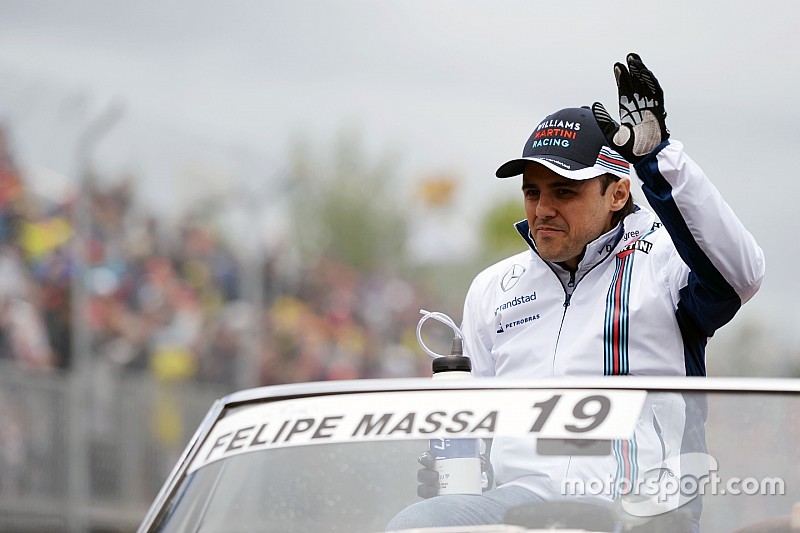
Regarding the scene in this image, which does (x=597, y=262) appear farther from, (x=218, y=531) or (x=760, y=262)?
(x=218, y=531)

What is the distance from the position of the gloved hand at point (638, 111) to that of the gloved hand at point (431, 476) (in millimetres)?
1291

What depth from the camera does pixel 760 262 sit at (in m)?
3.73

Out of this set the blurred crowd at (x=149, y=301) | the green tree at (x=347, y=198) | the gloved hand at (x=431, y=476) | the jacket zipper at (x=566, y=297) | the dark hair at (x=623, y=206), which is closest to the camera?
the gloved hand at (x=431, y=476)

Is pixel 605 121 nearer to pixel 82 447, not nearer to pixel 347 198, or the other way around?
pixel 82 447

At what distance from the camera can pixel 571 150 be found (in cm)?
411

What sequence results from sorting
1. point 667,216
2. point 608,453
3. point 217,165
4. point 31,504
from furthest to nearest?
1. point 217,165
2. point 31,504
3. point 667,216
4. point 608,453

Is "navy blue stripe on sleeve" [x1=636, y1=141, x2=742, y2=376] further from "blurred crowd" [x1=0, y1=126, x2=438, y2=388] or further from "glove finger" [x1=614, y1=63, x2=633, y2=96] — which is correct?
"blurred crowd" [x1=0, y1=126, x2=438, y2=388]

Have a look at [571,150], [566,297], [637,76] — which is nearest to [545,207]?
[571,150]

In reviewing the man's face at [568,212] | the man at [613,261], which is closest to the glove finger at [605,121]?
the man at [613,261]

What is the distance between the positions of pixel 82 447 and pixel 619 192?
6.35m

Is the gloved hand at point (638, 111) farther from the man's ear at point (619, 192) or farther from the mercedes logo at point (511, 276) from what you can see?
the mercedes logo at point (511, 276)

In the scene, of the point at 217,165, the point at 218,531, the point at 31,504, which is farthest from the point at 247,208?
the point at 218,531

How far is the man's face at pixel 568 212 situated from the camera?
4.09 metres

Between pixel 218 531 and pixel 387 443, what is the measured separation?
42cm
